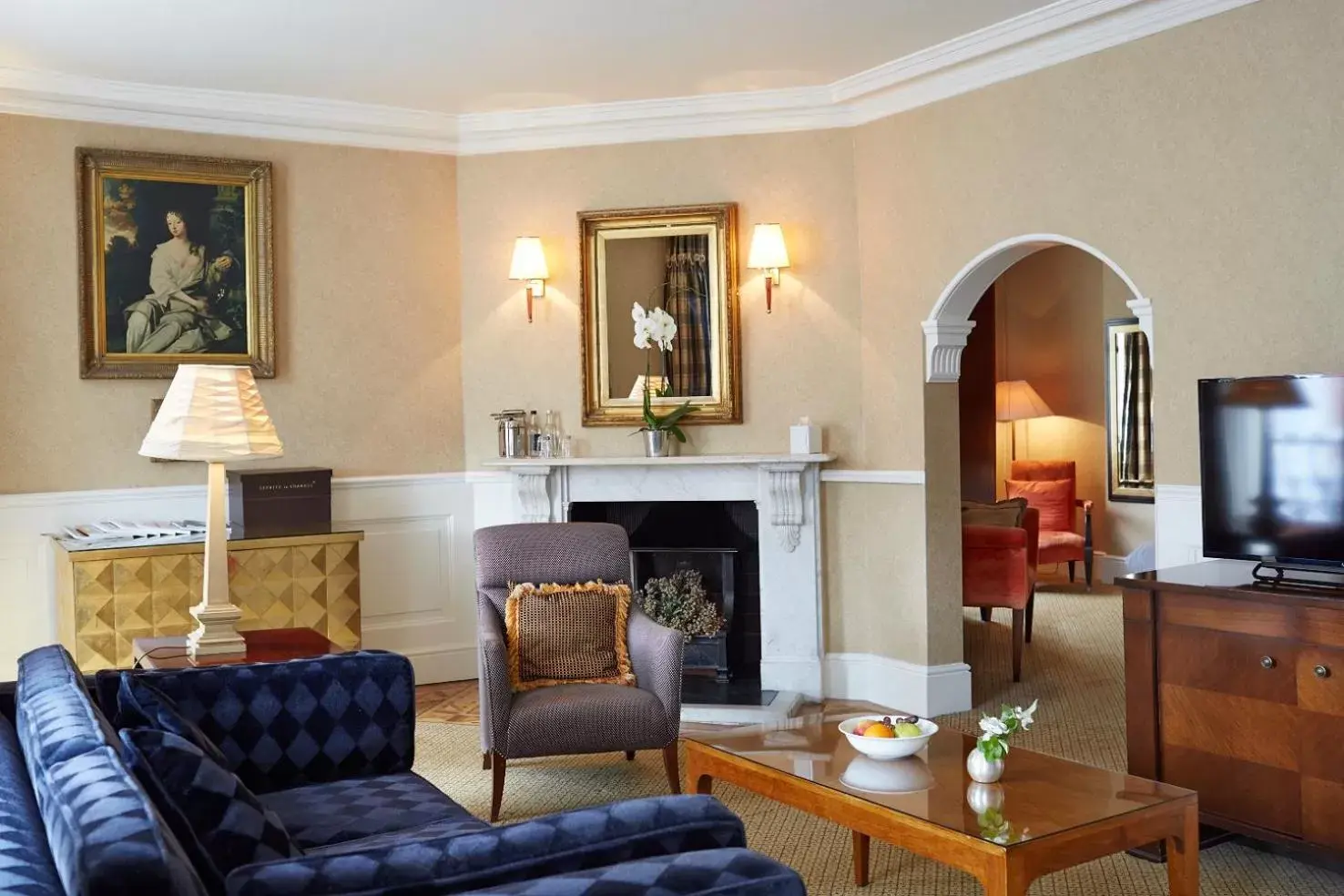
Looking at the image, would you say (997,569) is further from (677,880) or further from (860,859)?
(677,880)

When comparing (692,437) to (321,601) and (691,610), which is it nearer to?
(691,610)

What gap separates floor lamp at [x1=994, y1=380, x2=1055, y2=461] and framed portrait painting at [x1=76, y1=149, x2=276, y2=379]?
6.02m

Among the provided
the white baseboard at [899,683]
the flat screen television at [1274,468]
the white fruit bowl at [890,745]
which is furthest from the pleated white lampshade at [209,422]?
the white baseboard at [899,683]

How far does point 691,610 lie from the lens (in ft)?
19.7

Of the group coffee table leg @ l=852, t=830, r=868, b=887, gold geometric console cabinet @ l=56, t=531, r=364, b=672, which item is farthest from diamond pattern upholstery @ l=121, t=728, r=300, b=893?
gold geometric console cabinet @ l=56, t=531, r=364, b=672

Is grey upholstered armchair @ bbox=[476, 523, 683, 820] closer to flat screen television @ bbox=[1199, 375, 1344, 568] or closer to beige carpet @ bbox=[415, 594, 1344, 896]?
beige carpet @ bbox=[415, 594, 1344, 896]

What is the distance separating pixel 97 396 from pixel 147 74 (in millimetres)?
1374

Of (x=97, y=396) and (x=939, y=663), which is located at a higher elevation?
(x=97, y=396)

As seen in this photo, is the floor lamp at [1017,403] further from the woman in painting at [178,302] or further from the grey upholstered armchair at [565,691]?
the woman in painting at [178,302]

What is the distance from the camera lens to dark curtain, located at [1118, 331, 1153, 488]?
30.3 ft

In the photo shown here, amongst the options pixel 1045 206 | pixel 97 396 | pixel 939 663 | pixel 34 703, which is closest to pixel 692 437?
pixel 939 663

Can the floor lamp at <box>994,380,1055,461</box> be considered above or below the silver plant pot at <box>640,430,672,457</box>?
Result: above

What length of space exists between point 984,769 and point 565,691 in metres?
1.64

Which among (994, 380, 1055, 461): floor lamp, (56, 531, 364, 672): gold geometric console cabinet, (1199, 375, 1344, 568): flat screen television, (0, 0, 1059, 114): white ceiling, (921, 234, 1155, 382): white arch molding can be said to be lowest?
(56, 531, 364, 672): gold geometric console cabinet
